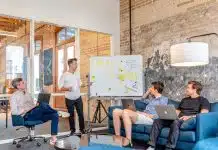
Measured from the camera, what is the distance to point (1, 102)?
553 cm

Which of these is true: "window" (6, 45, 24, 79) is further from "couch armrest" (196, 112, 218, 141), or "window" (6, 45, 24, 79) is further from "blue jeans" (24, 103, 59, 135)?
"couch armrest" (196, 112, 218, 141)

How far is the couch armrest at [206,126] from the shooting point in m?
3.66

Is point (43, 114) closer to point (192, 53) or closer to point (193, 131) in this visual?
point (193, 131)

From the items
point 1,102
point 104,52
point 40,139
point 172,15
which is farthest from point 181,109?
point 1,102

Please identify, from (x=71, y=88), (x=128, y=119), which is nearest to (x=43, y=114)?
(x=71, y=88)

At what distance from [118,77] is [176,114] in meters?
2.00

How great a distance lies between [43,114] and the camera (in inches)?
181

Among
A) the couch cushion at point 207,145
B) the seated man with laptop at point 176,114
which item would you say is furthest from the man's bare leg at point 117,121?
the couch cushion at point 207,145

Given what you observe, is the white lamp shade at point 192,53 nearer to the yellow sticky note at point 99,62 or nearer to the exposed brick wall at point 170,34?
the exposed brick wall at point 170,34

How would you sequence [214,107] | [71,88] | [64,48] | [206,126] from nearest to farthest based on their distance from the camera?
[206,126], [214,107], [71,88], [64,48]

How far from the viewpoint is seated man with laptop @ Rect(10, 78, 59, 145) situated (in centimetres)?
440

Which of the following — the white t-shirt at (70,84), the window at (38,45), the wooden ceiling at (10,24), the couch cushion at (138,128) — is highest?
the wooden ceiling at (10,24)

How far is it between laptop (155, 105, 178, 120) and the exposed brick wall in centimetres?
131

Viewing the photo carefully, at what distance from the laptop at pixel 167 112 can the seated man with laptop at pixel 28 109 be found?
5.97 feet
